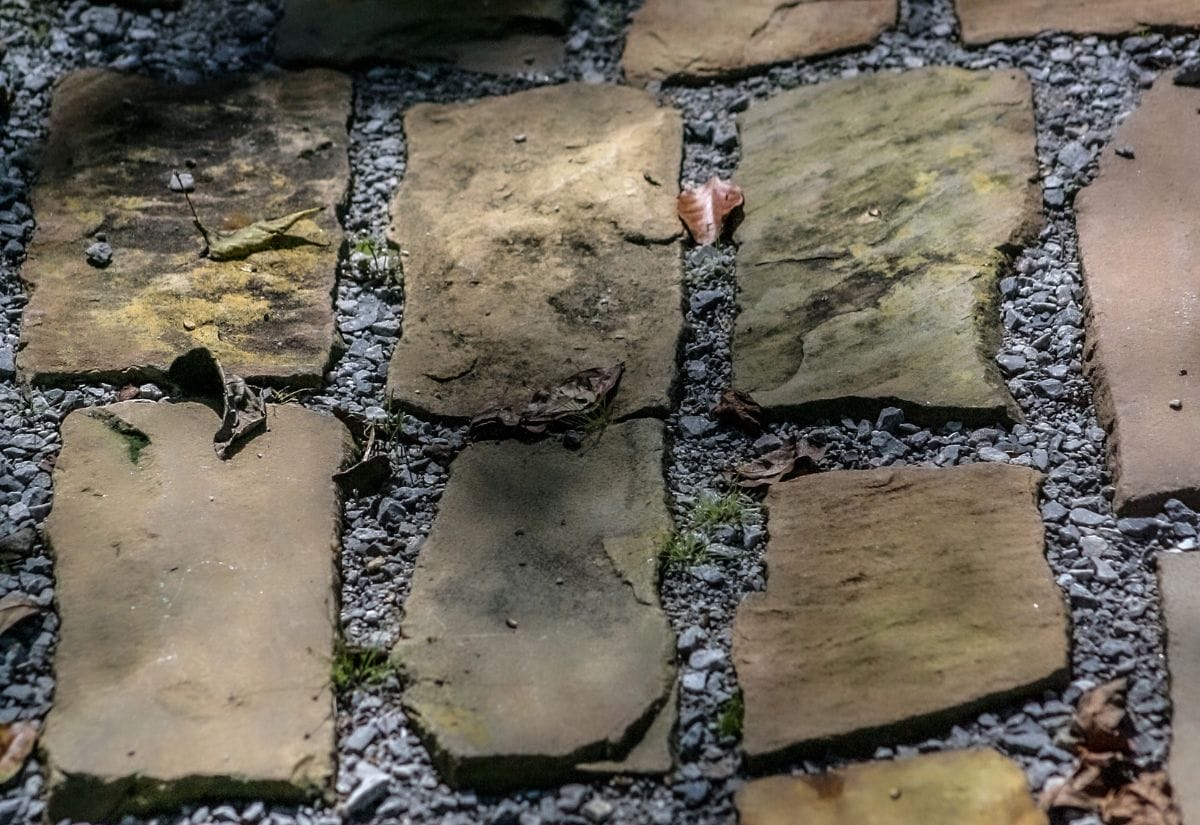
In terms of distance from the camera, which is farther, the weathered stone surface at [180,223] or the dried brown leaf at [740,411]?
the weathered stone surface at [180,223]

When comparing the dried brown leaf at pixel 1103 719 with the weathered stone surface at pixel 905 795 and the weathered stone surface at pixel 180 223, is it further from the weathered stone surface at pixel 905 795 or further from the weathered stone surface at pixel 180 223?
the weathered stone surface at pixel 180 223

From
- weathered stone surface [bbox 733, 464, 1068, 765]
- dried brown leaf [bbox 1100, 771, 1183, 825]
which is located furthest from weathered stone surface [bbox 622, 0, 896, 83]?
dried brown leaf [bbox 1100, 771, 1183, 825]

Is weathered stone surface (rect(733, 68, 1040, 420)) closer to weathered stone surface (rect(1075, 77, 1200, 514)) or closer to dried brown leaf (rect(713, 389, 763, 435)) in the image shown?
dried brown leaf (rect(713, 389, 763, 435))

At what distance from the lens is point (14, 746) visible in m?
1.88

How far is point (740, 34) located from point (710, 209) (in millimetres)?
628

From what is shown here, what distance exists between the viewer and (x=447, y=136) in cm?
295

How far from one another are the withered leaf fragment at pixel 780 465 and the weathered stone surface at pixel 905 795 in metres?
0.53

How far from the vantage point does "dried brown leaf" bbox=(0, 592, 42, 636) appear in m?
2.02

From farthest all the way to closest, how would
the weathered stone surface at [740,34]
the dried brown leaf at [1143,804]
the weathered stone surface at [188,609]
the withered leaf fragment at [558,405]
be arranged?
the weathered stone surface at [740,34], the withered leaf fragment at [558,405], the weathered stone surface at [188,609], the dried brown leaf at [1143,804]

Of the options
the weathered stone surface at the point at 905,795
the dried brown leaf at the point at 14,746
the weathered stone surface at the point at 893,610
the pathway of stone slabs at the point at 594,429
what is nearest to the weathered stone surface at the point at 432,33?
the pathway of stone slabs at the point at 594,429

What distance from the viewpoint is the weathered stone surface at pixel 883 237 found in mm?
2283

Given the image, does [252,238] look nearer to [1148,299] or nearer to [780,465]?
[780,465]

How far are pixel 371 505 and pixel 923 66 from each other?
1562 mm

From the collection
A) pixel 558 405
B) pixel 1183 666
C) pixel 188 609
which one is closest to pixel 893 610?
pixel 1183 666
